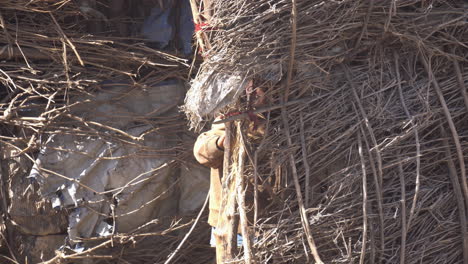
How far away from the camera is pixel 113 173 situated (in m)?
3.83

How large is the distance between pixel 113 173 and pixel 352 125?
187 centimetres

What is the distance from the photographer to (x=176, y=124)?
394cm

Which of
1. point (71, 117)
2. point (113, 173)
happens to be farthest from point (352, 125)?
point (71, 117)

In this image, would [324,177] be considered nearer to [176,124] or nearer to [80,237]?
[176,124]

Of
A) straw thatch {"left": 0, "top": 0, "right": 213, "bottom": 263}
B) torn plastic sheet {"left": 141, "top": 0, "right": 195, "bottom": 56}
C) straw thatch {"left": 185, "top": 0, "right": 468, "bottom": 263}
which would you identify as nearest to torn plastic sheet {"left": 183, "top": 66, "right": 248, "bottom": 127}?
straw thatch {"left": 185, "top": 0, "right": 468, "bottom": 263}

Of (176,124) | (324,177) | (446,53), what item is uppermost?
(446,53)

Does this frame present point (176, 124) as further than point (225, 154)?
Yes

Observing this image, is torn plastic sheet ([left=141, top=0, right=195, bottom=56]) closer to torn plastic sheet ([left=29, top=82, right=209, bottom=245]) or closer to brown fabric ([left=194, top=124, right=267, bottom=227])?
torn plastic sheet ([left=29, top=82, right=209, bottom=245])

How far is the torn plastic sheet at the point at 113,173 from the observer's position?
12.5 feet

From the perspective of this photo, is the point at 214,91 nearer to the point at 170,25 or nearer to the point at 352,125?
the point at 352,125

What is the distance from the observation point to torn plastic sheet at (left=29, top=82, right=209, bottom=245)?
3803 millimetres

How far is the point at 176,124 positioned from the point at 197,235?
721 mm

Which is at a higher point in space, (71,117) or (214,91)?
(214,91)

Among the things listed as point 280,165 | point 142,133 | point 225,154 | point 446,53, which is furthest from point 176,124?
point 446,53
